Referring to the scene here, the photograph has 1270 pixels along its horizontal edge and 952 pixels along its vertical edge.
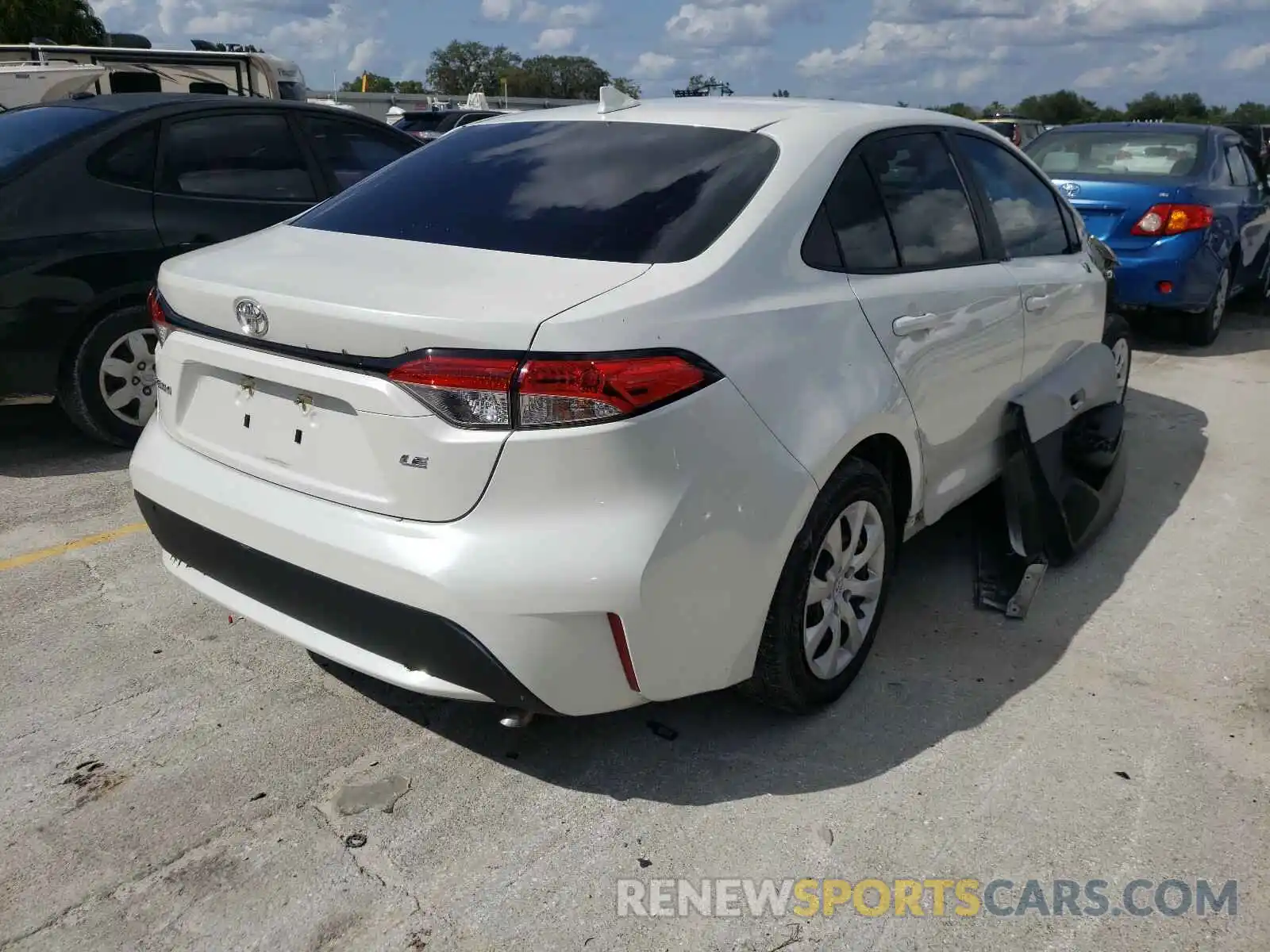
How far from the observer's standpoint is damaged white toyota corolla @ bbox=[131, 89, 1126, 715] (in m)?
2.30

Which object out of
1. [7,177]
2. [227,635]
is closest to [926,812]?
[227,635]

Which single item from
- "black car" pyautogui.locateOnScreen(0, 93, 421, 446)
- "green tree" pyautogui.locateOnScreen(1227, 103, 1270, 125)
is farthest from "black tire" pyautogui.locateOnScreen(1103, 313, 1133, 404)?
"green tree" pyautogui.locateOnScreen(1227, 103, 1270, 125)

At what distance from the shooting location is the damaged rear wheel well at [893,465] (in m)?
3.09

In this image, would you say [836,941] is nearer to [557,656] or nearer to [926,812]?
[926,812]

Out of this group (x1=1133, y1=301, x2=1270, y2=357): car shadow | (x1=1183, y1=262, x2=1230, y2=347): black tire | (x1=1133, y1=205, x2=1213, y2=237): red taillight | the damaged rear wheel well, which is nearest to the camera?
the damaged rear wheel well

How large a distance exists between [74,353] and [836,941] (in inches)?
167

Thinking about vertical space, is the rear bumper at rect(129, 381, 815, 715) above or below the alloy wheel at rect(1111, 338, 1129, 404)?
above

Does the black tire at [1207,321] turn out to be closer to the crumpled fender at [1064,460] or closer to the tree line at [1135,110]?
the crumpled fender at [1064,460]

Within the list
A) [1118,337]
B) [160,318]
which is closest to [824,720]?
[160,318]

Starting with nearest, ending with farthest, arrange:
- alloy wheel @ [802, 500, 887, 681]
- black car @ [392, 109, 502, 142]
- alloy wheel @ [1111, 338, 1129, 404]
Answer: alloy wheel @ [802, 500, 887, 681], alloy wheel @ [1111, 338, 1129, 404], black car @ [392, 109, 502, 142]

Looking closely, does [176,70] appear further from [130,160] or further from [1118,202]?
[1118,202]

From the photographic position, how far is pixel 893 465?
3287 mm

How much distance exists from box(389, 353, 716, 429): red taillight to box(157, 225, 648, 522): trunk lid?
0.11 feet

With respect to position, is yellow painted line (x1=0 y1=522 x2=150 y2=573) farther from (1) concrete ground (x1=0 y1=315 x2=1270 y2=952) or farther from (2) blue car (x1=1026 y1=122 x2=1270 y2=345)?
(2) blue car (x1=1026 y1=122 x2=1270 y2=345)
